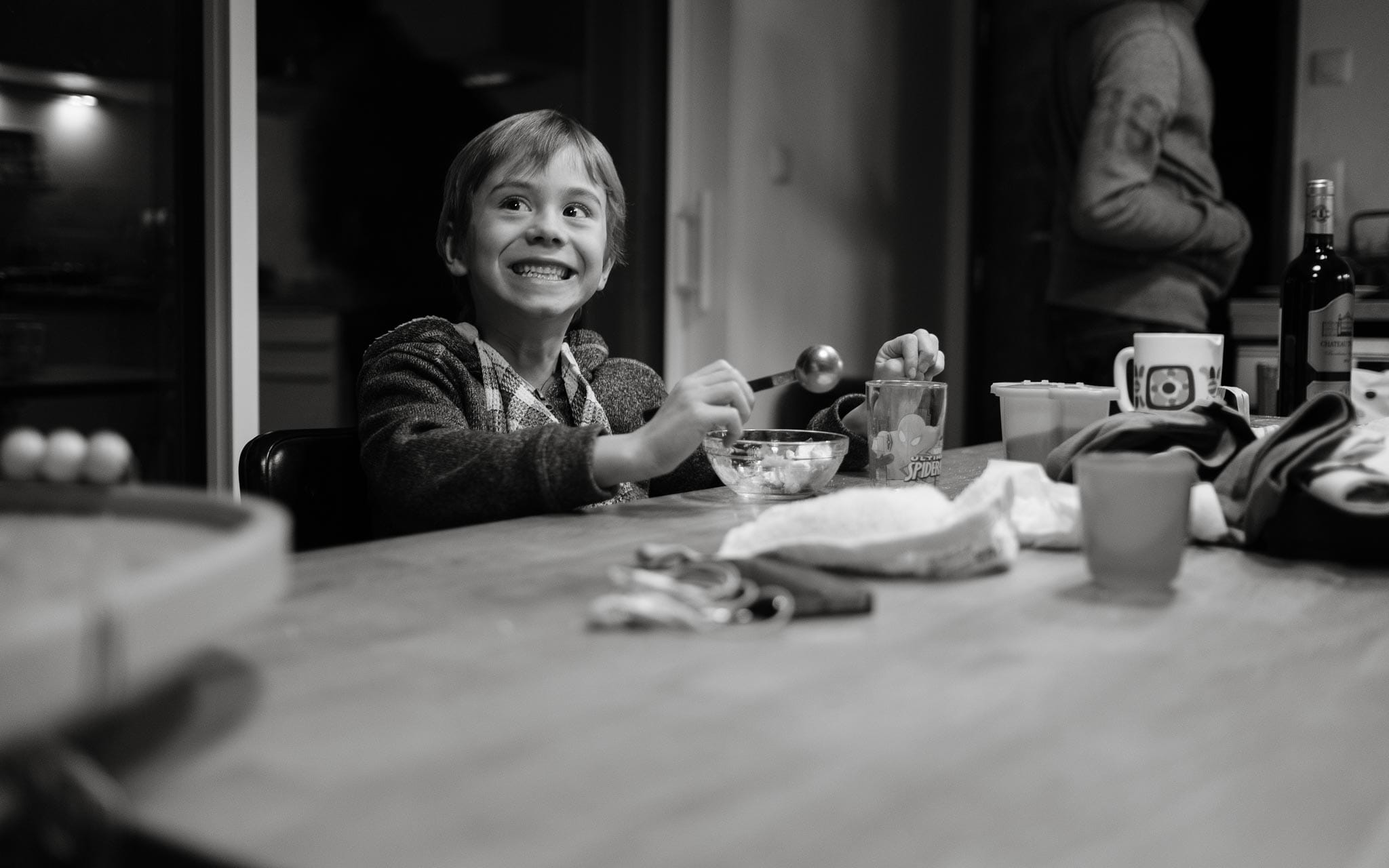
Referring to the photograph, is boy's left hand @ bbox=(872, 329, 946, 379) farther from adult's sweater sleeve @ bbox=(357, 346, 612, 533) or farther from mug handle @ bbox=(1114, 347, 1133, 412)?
adult's sweater sleeve @ bbox=(357, 346, 612, 533)

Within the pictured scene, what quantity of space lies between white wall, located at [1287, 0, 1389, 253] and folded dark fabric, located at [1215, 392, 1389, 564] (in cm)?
312

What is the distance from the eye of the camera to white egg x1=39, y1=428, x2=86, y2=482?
60 centimetres

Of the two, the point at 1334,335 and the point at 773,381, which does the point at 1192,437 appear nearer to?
the point at 773,381

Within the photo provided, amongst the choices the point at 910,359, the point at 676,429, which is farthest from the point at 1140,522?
the point at 910,359

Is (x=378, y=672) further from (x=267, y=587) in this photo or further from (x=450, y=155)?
(x=450, y=155)

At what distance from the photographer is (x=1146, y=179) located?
2986 mm

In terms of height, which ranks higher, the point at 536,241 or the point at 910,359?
the point at 536,241

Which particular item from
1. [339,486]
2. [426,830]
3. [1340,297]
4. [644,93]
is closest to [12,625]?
[426,830]

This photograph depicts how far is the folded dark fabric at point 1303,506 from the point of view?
0.85m

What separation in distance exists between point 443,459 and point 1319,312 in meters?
1.03

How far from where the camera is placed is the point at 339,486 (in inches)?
49.0

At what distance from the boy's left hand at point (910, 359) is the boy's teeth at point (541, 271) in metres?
0.39

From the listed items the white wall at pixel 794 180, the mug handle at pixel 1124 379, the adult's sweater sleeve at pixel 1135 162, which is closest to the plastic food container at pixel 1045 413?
the mug handle at pixel 1124 379

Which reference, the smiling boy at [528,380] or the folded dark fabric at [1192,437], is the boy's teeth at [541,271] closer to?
the smiling boy at [528,380]
